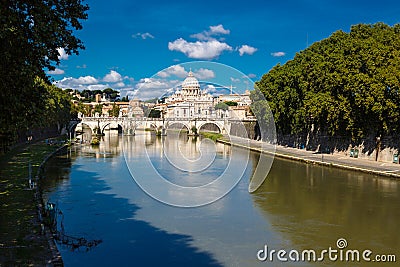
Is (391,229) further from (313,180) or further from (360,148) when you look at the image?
(360,148)

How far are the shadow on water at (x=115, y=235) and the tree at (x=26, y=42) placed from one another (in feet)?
12.4

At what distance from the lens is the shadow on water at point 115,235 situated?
1008cm

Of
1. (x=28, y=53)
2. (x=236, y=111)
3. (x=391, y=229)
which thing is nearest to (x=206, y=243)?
(x=391, y=229)

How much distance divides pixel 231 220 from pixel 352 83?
13883 millimetres

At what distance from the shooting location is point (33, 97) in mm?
9664

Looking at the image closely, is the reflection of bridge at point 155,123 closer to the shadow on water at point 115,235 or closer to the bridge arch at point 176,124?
the bridge arch at point 176,124

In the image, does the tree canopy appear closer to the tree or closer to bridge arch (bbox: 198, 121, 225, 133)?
the tree

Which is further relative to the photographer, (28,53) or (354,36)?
(354,36)

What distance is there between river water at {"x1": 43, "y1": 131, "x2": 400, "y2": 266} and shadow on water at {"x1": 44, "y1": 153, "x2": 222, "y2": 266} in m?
0.02

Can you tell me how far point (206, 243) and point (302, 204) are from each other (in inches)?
238

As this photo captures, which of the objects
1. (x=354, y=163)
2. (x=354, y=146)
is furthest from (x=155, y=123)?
(x=354, y=163)

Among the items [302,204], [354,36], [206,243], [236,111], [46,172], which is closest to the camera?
[206,243]

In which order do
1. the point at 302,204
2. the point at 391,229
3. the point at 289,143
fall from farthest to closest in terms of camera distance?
the point at 289,143 < the point at 302,204 < the point at 391,229

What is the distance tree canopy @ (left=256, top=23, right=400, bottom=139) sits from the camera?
22.5 metres
